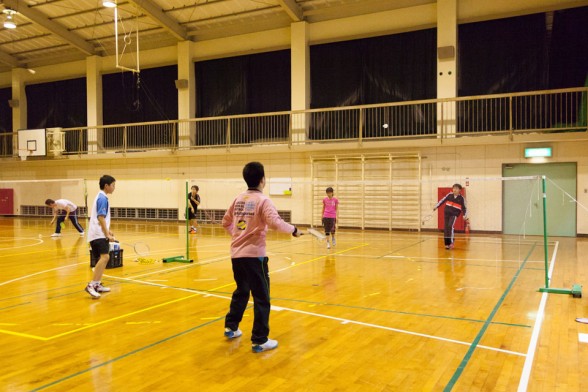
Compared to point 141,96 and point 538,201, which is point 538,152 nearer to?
point 538,201

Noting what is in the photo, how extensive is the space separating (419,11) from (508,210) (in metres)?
7.42

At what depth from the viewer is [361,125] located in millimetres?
17078

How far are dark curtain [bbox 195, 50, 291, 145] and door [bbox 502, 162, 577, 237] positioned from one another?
27.6 ft

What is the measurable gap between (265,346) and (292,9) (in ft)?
51.2

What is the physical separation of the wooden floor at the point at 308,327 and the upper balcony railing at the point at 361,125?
21.1 ft

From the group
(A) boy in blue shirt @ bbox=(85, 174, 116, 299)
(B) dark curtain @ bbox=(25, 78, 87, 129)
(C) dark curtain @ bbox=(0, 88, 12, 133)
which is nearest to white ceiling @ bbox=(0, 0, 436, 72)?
(B) dark curtain @ bbox=(25, 78, 87, 129)

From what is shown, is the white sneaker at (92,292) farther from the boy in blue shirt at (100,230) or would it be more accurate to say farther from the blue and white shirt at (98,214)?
the blue and white shirt at (98,214)

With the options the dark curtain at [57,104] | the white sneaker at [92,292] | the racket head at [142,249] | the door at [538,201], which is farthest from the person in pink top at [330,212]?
the dark curtain at [57,104]

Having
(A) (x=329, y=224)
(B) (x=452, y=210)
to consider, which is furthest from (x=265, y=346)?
(B) (x=452, y=210)

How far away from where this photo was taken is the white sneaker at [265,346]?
4.53 meters

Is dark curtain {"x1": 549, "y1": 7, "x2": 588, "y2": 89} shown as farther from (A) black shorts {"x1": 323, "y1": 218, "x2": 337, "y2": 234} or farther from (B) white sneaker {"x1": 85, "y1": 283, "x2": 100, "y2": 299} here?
(B) white sneaker {"x1": 85, "y1": 283, "x2": 100, "y2": 299}

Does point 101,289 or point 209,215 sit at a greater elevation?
point 209,215

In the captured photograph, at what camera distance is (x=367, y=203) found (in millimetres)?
17688

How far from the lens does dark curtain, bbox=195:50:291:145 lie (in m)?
19.5
